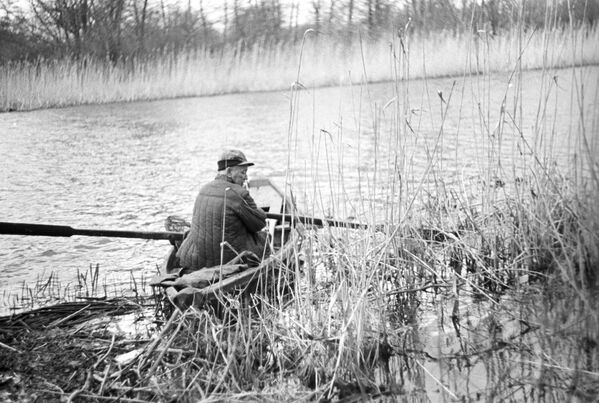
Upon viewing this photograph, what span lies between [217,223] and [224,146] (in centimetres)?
810

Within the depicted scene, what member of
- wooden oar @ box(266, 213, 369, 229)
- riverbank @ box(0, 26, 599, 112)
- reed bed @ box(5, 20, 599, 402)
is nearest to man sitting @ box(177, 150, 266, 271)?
wooden oar @ box(266, 213, 369, 229)

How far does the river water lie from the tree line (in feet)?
7.97

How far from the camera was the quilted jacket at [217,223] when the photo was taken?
163 inches

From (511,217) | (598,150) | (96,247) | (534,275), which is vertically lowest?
(96,247)

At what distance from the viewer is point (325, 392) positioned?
2.79m

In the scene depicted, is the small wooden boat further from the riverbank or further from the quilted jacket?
the riverbank

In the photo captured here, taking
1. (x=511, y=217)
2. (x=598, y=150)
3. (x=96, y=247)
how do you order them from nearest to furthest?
1. (x=598, y=150)
2. (x=511, y=217)
3. (x=96, y=247)

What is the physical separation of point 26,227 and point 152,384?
2230 millimetres

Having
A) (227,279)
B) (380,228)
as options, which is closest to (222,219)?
(227,279)

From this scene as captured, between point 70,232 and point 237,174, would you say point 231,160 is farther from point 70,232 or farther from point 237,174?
point 70,232

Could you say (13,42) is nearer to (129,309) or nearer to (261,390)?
(129,309)

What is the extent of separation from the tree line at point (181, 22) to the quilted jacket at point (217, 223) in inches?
506

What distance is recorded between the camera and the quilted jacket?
414 centimetres

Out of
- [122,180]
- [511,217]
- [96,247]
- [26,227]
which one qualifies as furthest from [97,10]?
[511,217]
